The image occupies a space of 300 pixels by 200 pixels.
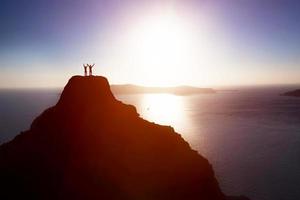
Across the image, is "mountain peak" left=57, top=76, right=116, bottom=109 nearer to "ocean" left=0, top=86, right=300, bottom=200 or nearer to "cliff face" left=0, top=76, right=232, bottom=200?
"cliff face" left=0, top=76, right=232, bottom=200

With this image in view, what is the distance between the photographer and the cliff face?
38719 millimetres

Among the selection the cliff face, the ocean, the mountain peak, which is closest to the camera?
the cliff face

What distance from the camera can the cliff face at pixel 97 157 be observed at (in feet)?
127

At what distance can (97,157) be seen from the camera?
4106 cm

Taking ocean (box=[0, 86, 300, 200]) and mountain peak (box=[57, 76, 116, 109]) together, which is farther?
ocean (box=[0, 86, 300, 200])

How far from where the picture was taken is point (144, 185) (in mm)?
40625

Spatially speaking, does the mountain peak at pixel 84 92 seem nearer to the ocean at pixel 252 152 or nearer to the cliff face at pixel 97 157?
the cliff face at pixel 97 157

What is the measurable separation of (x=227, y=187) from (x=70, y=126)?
45213 mm

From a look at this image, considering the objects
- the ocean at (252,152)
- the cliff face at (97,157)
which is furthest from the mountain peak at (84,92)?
the ocean at (252,152)

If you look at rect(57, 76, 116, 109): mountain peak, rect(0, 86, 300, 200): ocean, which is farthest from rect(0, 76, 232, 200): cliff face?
rect(0, 86, 300, 200): ocean

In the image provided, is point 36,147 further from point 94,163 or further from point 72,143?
point 94,163

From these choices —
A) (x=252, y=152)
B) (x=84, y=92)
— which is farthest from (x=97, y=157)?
(x=252, y=152)

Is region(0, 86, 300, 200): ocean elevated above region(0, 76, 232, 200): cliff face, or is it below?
below

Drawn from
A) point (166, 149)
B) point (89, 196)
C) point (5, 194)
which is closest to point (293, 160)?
point (166, 149)
